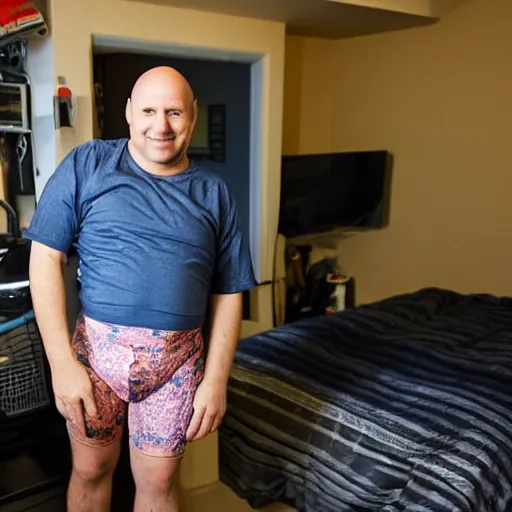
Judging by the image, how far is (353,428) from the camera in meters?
1.83

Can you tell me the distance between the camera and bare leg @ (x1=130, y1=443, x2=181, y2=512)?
1336 mm

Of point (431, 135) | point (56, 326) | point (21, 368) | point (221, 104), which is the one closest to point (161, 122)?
point (56, 326)

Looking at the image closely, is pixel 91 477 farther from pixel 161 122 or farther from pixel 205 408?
pixel 161 122

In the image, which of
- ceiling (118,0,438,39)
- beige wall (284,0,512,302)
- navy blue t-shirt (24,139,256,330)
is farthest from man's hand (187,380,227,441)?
beige wall (284,0,512,302)

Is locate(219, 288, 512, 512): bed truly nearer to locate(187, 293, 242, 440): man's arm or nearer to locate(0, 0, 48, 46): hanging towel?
locate(187, 293, 242, 440): man's arm

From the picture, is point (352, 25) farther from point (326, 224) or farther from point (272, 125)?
point (326, 224)

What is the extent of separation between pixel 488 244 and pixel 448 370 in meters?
1.05

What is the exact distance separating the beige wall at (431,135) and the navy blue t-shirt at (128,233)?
2044 millimetres

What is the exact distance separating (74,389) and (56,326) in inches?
4.9

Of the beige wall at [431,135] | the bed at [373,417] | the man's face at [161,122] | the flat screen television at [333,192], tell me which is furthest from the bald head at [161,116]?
the beige wall at [431,135]

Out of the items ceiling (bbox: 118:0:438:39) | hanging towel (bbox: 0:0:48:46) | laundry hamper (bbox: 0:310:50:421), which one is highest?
ceiling (bbox: 118:0:438:39)

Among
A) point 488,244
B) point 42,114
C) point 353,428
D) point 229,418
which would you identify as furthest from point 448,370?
point 42,114

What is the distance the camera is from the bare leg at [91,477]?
52.4 inches

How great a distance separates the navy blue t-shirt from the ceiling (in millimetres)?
1137
